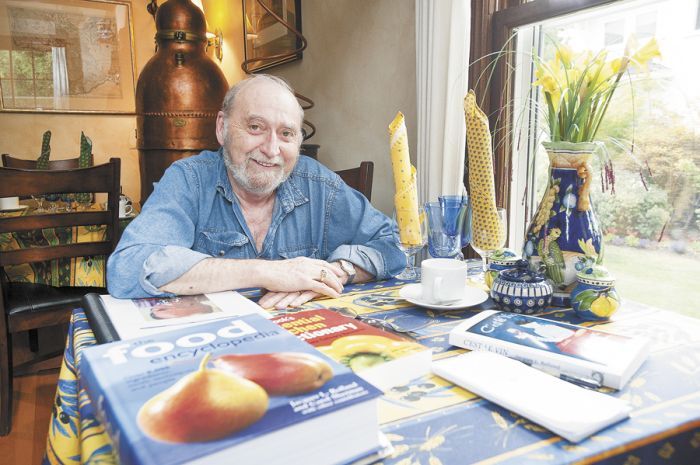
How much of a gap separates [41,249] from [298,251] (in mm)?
987

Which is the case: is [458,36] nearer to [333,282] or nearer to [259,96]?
[259,96]

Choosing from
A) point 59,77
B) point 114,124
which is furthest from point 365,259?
point 59,77

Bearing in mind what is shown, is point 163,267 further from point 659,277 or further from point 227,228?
point 659,277

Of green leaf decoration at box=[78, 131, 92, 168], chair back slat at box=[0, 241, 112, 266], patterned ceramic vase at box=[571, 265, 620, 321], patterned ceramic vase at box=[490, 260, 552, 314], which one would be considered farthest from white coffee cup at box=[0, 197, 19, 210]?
patterned ceramic vase at box=[571, 265, 620, 321]

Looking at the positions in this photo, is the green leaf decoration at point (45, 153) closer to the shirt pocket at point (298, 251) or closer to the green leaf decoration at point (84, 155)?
the green leaf decoration at point (84, 155)

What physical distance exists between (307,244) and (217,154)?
35cm

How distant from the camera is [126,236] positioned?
0.99 meters

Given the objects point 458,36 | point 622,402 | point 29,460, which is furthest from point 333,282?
point 29,460

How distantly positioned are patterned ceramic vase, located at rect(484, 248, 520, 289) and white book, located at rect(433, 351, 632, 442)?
0.35 m

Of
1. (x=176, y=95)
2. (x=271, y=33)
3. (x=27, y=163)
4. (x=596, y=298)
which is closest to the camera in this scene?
(x=596, y=298)

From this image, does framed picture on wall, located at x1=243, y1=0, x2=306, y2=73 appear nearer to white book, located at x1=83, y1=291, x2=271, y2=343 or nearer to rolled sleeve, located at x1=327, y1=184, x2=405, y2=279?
rolled sleeve, located at x1=327, y1=184, x2=405, y2=279

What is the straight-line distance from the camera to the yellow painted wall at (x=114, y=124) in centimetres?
369

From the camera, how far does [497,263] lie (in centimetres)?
96

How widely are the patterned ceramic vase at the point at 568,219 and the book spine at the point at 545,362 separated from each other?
302 mm
